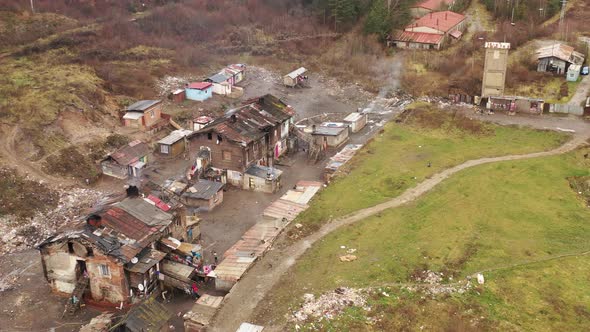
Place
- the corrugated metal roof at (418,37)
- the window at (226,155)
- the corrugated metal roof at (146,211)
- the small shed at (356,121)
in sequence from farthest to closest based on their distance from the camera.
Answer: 1. the corrugated metal roof at (418,37)
2. the small shed at (356,121)
3. the window at (226,155)
4. the corrugated metal roof at (146,211)

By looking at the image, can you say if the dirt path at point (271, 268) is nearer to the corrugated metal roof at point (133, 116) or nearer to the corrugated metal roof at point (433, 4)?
the corrugated metal roof at point (133, 116)

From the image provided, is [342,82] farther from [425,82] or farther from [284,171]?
[284,171]

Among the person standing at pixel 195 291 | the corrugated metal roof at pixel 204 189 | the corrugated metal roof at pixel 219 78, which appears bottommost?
the person standing at pixel 195 291

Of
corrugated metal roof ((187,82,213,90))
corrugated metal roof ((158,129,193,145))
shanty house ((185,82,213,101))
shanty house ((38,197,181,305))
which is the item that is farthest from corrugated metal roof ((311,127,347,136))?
shanty house ((38,197,181,305))

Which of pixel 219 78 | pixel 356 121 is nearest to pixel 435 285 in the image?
pixel 356 121

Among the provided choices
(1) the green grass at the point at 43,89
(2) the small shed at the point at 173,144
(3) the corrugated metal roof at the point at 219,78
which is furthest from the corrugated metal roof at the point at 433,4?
(1) the green grass at the point at 43,89

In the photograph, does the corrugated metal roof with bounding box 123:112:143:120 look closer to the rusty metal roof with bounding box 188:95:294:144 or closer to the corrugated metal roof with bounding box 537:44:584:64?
the rusty metal roof with bounding box 188:95:294:144

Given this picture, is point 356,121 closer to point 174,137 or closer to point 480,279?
A: point 174,137

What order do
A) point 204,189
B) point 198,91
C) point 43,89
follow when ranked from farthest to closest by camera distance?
point 198,91
point 43,89
point 204,189
